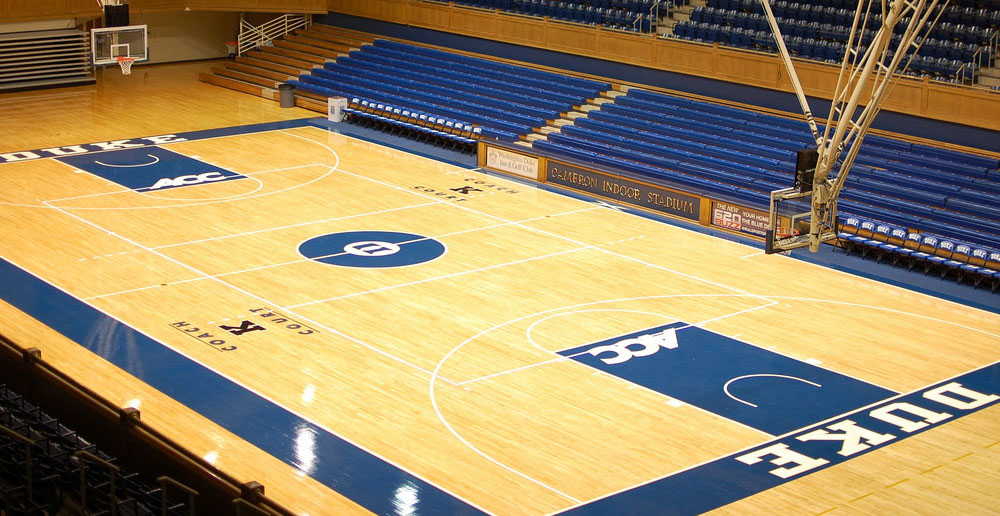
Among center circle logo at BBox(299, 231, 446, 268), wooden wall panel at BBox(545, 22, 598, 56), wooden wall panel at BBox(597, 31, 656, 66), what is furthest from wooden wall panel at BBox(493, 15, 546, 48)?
center circle logo at BBox(299, 231, 446, 268)

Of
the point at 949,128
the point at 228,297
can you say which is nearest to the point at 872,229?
the point at 949,128

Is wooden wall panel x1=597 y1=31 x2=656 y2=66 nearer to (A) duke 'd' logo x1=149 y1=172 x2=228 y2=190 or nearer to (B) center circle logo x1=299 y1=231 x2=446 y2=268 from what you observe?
(B) center circle logo x1=299 y1=231 x2=446 y2=268

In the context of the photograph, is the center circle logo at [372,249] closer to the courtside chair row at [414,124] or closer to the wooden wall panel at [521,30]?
the courtside chair row at [414,124]

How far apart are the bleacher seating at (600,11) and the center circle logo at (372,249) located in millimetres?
12338

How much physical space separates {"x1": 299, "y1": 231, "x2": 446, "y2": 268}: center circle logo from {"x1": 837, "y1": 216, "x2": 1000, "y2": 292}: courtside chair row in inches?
339

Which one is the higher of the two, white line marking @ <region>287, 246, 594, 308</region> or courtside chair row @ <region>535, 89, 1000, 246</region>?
courtside chair row @ <region>535, 89, 1000, 246</region>

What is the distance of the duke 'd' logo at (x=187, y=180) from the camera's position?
2992 centimetres

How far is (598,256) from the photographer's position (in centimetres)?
2561

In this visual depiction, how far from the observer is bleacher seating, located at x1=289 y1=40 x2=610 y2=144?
3512 centimetres

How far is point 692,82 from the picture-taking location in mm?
33562

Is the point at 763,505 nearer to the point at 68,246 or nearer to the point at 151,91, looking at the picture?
the point at 68,246

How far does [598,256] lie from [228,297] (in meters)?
7.89

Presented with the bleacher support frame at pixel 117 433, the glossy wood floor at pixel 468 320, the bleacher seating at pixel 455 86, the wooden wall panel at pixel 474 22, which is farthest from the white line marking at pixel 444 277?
the wooden wall panel at pixel 474 22

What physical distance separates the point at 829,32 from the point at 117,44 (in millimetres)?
18704
